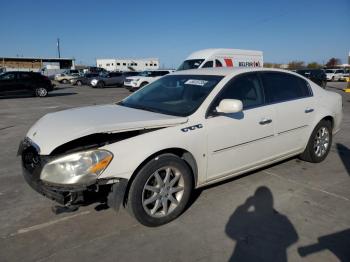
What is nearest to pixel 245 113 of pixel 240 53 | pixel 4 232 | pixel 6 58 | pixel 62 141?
pixel 62 141

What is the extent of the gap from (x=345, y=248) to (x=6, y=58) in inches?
3033

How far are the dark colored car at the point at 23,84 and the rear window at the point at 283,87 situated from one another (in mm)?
18717

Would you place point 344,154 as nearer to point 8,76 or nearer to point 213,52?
point 213,52

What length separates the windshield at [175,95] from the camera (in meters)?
3.90

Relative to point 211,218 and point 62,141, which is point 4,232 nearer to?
point 62,141

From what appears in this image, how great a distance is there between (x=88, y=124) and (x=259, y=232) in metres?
2.02

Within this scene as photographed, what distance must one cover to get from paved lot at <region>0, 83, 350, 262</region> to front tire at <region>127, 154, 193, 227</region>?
0.14m

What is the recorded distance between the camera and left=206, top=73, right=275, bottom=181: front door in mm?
3787

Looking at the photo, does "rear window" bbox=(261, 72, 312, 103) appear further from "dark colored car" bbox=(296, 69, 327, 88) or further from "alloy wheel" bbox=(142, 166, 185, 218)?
"dark colored car" bbox=(296, 69, 327, 88)

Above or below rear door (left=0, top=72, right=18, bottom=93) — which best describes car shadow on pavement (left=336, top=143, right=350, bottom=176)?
below

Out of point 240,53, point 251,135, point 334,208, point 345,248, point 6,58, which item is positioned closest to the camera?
point 345,248

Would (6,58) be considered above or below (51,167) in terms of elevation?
above

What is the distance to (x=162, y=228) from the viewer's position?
343 centimetres

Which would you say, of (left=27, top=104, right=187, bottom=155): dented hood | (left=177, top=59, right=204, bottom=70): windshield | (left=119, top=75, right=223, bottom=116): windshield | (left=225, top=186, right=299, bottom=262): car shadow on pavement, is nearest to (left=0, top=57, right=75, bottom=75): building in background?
(left=177, top=59, right=204, bottom=70): windshield
